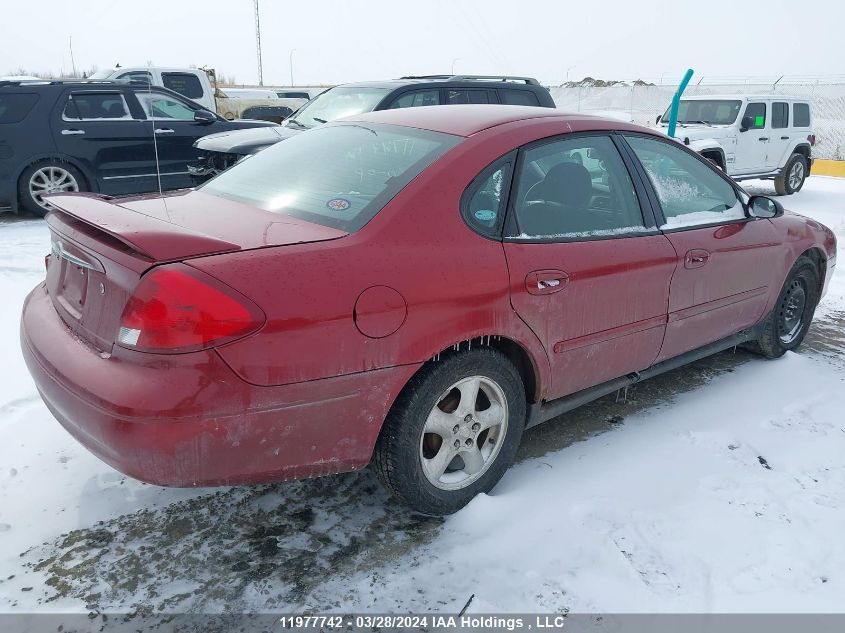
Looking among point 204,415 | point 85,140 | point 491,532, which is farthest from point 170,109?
point 491,532

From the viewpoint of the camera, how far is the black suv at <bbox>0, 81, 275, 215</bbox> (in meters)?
8.17

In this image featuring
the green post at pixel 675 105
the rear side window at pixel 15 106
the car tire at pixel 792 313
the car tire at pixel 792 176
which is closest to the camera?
the car tire at pixel 792 313

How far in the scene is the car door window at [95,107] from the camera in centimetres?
856

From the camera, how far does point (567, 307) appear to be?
2.95 metres

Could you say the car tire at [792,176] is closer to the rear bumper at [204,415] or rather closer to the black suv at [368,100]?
the black suv at [368,100]

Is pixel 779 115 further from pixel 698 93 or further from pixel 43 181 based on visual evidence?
pixel 698 93

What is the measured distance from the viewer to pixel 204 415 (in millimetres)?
2129

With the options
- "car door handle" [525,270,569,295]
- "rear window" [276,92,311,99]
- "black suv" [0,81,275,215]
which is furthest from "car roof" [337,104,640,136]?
"rear window" [276,92,311,99]

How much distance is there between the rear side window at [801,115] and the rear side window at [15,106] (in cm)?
1304

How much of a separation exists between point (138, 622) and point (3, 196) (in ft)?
24.7

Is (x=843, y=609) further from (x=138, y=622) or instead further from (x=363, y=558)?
(x=138, y=622)

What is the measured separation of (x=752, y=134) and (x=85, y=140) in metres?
11.0

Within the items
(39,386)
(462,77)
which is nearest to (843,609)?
(39,386)

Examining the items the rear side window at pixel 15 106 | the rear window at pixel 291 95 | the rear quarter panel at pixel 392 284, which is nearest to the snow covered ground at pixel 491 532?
the rear quarter panel at pixel 392 284
